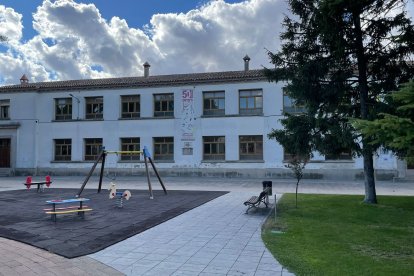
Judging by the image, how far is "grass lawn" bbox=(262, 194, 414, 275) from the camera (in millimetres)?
6273

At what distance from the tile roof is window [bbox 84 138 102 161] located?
4.46 meters

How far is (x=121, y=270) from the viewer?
20.1 ft

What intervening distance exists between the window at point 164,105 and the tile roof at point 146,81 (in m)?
0.98

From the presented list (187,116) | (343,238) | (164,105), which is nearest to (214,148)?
(187,116)

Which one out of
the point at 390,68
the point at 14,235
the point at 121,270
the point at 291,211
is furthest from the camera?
the point at 390,68

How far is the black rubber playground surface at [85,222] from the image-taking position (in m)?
7.91

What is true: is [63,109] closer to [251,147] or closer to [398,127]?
[251,147]

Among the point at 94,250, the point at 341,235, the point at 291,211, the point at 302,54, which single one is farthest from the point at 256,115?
the point at 94,250

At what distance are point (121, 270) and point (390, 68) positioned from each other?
12630 millimetres

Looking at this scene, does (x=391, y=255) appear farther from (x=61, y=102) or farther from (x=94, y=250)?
(x=61, y=102)

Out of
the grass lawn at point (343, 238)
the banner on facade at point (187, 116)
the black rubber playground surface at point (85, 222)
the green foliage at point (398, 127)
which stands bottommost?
the grass lawn at point (343, 238)

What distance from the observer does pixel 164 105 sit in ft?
102

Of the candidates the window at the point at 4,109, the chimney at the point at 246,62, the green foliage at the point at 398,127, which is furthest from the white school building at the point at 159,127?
the green foliage at the point at 398,127

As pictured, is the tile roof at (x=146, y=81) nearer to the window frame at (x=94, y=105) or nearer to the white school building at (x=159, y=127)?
the white school building at (x=159, y=127)
